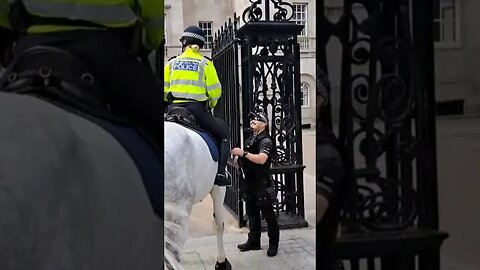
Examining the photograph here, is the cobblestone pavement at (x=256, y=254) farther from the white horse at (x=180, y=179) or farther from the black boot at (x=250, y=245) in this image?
the white horse at (x=180, y=179)

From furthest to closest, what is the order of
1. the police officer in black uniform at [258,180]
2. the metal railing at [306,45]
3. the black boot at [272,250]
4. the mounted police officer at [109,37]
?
1. the metal railing at [306,45]
2. the black boot at [272,250]
3. the police officer in black uniform at [258,180]
4. the mounted police officer at [109,37]

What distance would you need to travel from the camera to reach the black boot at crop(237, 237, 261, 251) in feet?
17.4

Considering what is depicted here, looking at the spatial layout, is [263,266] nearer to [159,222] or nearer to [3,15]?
[159,222]

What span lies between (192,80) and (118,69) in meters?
2.16

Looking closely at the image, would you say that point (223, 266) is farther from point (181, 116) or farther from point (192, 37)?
point (192, 37)

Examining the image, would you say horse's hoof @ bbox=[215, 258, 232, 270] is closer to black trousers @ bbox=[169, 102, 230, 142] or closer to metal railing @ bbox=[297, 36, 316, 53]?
black trousers @ bbox=[169, 102, 230, 142]

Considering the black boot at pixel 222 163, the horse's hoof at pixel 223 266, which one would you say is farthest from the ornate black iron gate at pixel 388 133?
the horse's hoof at pixel 223 266

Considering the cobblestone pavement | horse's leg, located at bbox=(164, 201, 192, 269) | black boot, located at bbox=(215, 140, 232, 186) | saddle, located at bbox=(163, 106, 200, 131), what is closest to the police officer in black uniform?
the cobblestone pavement

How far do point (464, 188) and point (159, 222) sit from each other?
A: 118cm

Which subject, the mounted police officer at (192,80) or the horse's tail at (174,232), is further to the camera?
the mounted police officer at (192,80)

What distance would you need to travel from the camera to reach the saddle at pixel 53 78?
1.65 meters

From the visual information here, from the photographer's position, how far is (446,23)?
1.89 metres

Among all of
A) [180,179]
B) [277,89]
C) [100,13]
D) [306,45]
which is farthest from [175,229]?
[306,45]

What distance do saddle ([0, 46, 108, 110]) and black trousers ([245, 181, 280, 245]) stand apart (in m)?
3.65
